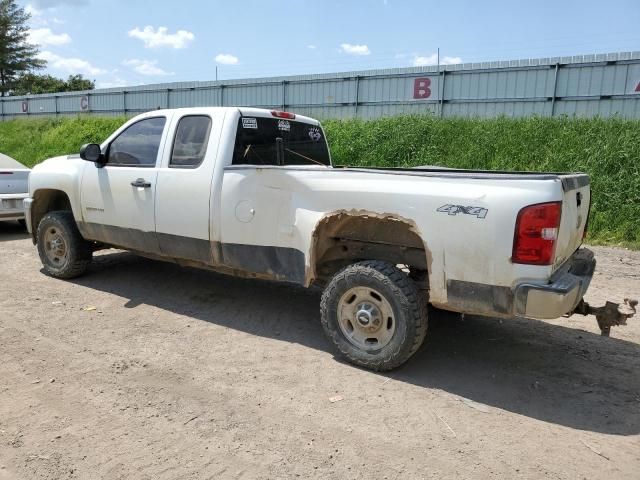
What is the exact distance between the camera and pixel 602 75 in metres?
13.1

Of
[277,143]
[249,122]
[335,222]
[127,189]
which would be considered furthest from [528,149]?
[127,189]

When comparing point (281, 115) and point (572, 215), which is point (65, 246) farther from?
point (572, 215)

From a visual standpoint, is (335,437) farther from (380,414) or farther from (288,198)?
(288,198)

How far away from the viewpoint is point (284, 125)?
18.0 feet

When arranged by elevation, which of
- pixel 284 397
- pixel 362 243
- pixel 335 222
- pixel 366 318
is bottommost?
pixel 284 397

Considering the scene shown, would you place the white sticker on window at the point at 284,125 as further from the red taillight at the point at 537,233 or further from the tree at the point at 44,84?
the tree at the point at 44,84

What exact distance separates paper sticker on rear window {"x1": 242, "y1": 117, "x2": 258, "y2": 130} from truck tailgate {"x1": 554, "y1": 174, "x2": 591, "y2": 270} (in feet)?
9.09

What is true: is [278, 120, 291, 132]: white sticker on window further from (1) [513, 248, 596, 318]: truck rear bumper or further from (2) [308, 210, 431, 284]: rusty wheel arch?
(1) [513, 248, 596, 318]: truck rear bumper

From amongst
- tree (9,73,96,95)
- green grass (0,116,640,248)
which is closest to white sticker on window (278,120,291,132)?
green grass (0,116,640,248)

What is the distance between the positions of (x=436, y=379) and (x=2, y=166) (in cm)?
830

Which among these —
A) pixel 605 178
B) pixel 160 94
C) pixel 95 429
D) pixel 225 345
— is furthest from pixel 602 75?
pixel 160 94

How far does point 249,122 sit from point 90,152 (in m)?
1.85

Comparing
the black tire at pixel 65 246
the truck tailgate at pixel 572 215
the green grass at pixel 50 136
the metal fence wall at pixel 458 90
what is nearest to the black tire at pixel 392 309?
the truck tailgate at pixel 572 215

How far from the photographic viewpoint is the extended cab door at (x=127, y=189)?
530cm
